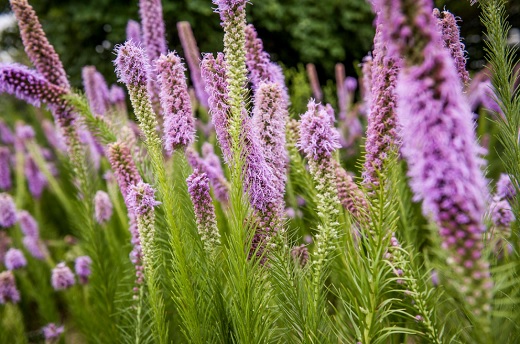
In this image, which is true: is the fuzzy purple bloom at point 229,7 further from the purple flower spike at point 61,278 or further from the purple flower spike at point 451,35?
the purple flower spike at point 61,278

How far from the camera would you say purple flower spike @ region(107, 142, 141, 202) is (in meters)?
1.74

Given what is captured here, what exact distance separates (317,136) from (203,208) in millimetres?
462

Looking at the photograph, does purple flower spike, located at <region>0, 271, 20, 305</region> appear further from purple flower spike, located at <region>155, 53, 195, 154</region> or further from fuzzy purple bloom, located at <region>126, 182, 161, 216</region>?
purple flower spike, located at <region>155, 53, 195, 154</region>

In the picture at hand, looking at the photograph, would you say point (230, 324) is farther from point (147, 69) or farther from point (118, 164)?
point (147, 69)

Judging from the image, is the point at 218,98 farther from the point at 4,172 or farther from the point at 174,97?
the point at 4,172

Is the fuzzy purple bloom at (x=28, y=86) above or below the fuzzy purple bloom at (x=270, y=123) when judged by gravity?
above

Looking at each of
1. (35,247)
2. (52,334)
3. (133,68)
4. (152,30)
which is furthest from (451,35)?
(35,247)

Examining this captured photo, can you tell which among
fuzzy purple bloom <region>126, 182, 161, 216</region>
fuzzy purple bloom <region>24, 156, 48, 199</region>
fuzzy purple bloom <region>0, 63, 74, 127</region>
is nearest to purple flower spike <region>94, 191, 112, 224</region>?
fuzzy purple bloom <region>0, 63, 74, 127</region>

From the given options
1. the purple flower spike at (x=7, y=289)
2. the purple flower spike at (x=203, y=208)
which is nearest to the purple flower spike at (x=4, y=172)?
the purple flower spike at (x=7, y=289)

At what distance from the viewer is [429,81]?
73cm

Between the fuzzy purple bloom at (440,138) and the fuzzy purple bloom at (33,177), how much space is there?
473 centimetres

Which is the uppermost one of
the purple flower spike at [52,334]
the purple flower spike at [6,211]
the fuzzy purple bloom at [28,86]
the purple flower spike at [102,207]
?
the fuzzy purple bloom at [28,86]

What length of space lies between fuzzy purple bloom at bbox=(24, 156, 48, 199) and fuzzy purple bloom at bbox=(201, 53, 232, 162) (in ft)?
13.0

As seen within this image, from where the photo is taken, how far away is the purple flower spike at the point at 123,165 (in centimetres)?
174
